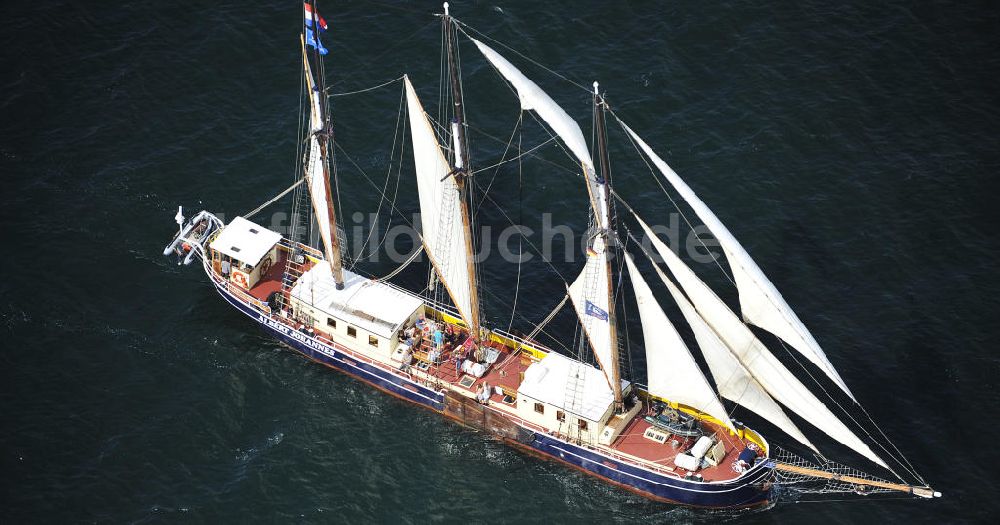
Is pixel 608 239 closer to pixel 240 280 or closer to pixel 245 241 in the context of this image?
pixel 245 241

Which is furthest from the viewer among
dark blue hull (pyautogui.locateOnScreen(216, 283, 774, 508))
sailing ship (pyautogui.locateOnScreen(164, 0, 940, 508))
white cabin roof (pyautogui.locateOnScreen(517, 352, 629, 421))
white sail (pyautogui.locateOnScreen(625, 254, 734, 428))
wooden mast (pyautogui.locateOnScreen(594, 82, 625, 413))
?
white cabin roof (pyautogui.locateOnScreen(517, 352, 629, 421))

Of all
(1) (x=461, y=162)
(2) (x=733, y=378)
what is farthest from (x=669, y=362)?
(1) (x=461, y=162)

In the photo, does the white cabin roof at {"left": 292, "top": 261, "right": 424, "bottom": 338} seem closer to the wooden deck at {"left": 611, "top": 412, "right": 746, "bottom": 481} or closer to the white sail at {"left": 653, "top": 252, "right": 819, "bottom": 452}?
the wooden deck at {"left": 611, "top": 412, "right": 746, "bottom": 481}

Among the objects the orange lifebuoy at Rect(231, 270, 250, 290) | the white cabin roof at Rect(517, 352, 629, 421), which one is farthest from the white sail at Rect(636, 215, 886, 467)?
the orange lifebuoy at Rect(231, 270, 250, 290)

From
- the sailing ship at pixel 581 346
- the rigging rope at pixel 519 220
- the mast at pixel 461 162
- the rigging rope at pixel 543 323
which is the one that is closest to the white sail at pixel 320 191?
the sailing ship at pixel 581 346

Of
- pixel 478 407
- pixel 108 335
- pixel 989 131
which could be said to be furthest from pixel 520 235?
pixel 989 131
